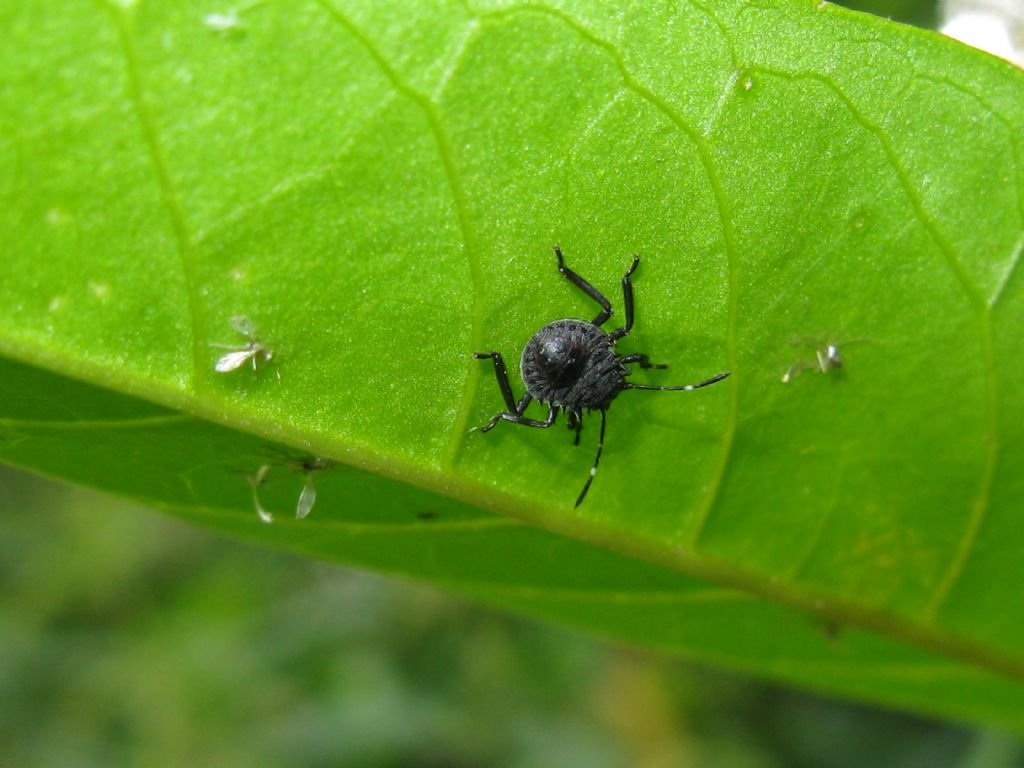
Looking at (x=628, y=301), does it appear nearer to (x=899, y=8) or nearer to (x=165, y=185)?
(x=165, y=185)

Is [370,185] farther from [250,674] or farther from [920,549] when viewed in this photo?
[250,674]

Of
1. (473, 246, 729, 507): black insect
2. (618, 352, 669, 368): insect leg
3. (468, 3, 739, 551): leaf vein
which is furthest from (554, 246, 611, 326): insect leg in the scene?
(468, 3, 739, 551): leaf vein

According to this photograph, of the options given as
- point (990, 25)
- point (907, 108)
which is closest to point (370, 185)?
point (907, 108)

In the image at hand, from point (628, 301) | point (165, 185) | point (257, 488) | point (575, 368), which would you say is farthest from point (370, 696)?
point (165, 185)

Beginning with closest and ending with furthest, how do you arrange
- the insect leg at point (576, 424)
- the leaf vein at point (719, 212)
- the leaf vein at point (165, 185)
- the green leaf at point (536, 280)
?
the leaf vein at point (165, 185)
the green leaf at point (536, 280)
the leaf vein at point (719, 212)
the insect leg at point (576, 424)

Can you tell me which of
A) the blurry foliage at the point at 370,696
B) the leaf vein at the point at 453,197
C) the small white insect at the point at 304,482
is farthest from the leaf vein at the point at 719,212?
the blurry foliage at the point at 370,696

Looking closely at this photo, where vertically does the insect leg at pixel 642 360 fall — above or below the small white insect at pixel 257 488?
above

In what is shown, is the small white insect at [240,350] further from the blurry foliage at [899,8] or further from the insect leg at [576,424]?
the blurry foliage at [899,8]

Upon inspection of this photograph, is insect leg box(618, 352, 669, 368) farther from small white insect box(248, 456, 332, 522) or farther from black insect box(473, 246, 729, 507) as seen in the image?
small white insect box(248, 456, 332, 522)
